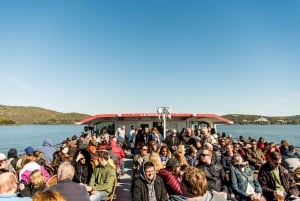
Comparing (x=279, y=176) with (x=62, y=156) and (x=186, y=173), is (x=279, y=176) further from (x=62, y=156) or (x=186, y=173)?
(x=62, y=156)

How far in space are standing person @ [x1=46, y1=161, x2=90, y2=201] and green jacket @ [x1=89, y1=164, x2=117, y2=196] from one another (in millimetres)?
1647

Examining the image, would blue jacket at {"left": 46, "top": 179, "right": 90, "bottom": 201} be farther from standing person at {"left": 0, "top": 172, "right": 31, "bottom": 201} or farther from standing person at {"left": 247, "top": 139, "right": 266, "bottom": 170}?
standing person at {"left": 247, "top": 139, "right": 266, "bottom": 170}

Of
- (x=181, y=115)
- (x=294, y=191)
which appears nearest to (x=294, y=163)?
(x=294, y=191)

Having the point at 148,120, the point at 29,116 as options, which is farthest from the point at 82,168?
the point at 29,116

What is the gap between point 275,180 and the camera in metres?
4.58

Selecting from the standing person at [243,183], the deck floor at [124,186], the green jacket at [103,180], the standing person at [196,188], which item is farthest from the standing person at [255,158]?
the standing person at [196,188]

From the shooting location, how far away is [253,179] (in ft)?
15.4

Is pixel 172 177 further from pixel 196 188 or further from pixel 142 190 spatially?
pixel 196 188

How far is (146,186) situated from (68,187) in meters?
1.19

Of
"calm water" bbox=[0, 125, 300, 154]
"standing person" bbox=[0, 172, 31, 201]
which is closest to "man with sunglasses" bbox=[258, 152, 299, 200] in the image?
"standing person" bbox=[0, 172, 31, 201]

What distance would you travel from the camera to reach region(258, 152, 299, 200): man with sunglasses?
454 cm

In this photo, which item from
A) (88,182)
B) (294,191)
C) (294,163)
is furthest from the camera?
(294,163)

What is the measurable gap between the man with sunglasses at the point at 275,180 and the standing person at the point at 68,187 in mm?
3139

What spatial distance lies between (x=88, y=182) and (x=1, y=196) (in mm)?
2839
